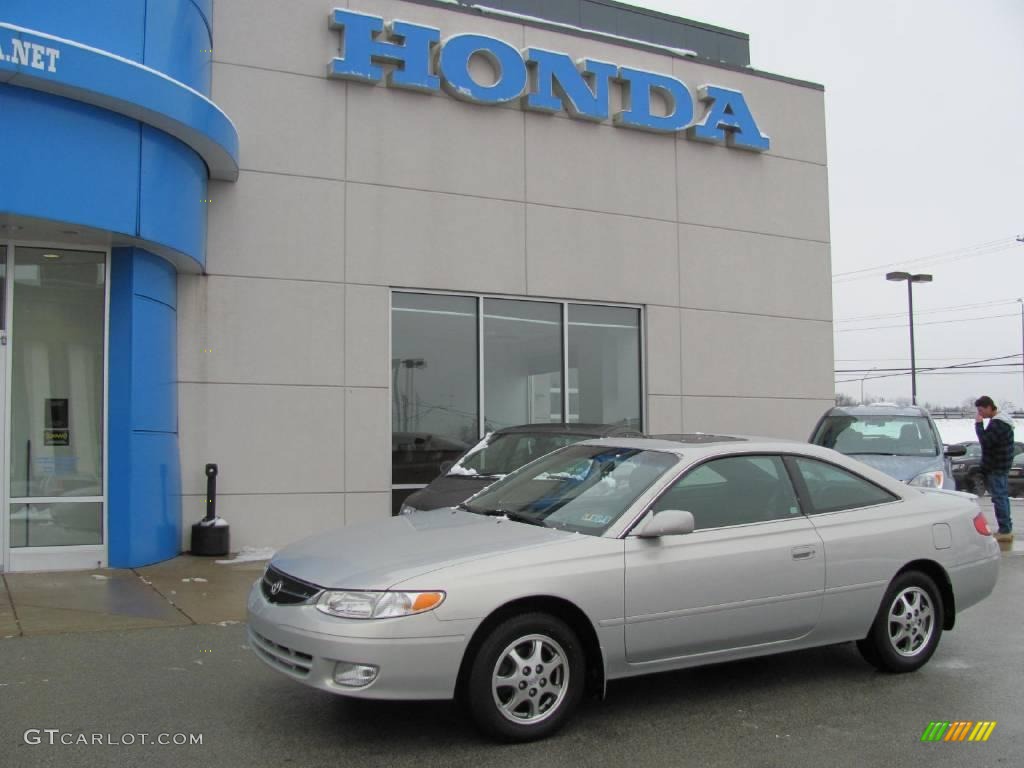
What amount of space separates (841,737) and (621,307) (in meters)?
9.07

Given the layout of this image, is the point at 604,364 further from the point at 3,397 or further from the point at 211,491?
the point at 3,397

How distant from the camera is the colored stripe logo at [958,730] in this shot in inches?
185

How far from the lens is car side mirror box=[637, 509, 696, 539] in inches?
189

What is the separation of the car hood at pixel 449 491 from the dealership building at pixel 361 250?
246 centimetres

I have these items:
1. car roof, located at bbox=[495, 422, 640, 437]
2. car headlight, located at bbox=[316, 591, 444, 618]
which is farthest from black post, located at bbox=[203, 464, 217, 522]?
car headlight, located at bbox=[316, 591, 444, 618]

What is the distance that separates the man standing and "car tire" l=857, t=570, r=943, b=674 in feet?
22.0

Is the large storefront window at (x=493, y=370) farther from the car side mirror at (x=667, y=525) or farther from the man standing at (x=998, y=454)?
the car side mirror at (x=667, y=525)

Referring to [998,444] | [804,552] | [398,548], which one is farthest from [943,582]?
[998,444]

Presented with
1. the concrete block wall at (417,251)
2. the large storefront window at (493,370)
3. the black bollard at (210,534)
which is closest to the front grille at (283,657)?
the black bollard at (210,534)

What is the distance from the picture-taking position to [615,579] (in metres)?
4.70

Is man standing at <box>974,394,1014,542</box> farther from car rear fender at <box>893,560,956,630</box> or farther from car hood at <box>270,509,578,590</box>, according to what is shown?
car hood at <box>270,509,578,590</box>

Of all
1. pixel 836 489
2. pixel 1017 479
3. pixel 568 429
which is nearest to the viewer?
pixel 836 489

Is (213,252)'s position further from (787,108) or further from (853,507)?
(787,108)

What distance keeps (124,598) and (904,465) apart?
829cm
